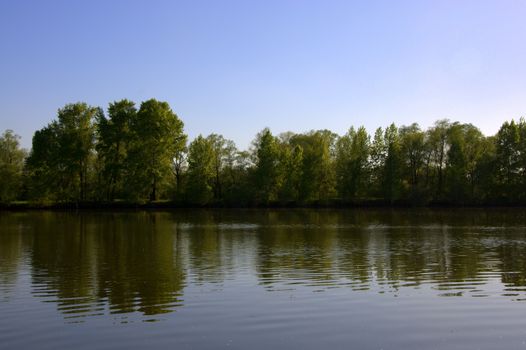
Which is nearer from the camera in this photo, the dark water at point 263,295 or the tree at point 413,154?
the dark water at point 263,295

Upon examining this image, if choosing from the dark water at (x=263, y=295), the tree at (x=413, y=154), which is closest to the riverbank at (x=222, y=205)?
the tree at (x=413, y=154)

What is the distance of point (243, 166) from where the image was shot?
103438 millimetres

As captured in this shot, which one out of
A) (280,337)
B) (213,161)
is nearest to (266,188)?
(213,161)

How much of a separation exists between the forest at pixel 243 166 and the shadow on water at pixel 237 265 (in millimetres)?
47253

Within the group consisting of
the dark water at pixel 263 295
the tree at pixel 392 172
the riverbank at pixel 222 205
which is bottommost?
the dark water at pixel 263 295

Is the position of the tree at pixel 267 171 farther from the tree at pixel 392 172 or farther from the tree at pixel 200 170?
the tree at pixel 392 172

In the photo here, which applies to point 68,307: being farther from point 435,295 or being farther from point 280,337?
point 435,295

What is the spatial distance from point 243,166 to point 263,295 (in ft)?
283

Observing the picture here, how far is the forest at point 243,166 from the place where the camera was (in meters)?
85.2

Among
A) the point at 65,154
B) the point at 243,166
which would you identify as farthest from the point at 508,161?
the point at 65,154

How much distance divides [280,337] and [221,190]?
90021 mm

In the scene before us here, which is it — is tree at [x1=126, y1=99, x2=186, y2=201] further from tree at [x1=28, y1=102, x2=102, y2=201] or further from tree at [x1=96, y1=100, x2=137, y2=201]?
tree at [x1=28, y1=102, x2=102, y2=201]

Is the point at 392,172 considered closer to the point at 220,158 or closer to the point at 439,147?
the point at 439,147

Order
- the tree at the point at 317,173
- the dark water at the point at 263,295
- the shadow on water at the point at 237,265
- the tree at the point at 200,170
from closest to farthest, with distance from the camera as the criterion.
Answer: the dark water at the point at 263,295
the shadow on water at the point at 237,265
the tree at the point at 200,170
the tree at the point at 317,173
